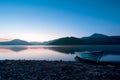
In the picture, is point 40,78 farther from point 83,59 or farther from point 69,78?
point 83,59

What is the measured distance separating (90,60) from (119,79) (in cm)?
1716

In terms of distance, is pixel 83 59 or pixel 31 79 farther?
pixel 83 59

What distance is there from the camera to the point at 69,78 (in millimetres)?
12133

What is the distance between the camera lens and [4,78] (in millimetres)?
12031

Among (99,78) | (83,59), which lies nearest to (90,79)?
(99,78)

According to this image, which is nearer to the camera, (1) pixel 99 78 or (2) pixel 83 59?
(1) pixel 99 78

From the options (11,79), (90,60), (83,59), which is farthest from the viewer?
(83,59)

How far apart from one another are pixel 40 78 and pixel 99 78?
4502 millimetres

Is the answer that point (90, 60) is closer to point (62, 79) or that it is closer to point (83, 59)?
point (83, 59)

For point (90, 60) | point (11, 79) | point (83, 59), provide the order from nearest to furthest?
point (11, 79)
point (90, 60)
point (83, 59)

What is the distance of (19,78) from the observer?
39.5 feet

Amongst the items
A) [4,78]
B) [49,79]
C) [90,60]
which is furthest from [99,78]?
[90,60]

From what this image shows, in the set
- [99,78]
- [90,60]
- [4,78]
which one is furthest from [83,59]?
[4,78]

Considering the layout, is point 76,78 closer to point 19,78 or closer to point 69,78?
point 69,78
